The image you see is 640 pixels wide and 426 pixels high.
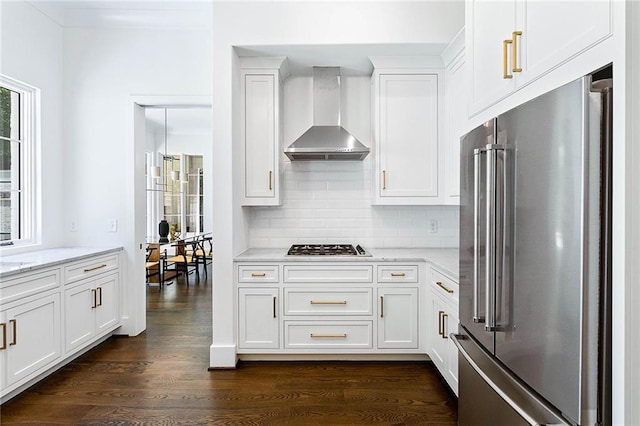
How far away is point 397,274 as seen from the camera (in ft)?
9.87

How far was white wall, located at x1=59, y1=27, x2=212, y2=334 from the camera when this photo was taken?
3.60 meters

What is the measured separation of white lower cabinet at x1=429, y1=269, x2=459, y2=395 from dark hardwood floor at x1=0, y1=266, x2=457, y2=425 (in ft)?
0.60

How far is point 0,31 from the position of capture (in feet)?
9.55

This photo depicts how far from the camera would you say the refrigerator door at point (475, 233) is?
4.97ft

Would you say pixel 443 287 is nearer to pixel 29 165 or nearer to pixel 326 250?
pixel 326 250

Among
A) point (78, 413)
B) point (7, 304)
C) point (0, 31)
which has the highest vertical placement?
point (0, 31)

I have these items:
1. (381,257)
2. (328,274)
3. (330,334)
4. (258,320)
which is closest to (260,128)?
(328,274)

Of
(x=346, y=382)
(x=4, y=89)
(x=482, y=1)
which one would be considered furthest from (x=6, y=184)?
(x=482, y=1)

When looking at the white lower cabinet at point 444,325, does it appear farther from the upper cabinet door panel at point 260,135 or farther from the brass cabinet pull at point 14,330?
the brass cabinet pull at point 14,330

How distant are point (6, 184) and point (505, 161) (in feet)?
12.4

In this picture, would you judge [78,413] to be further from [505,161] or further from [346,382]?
[505,161]

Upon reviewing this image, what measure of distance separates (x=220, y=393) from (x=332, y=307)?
39.7 inches

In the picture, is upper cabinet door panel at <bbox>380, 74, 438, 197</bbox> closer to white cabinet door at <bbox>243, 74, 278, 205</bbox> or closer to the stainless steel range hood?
the stainless steel range hood

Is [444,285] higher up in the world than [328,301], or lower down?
higher up
